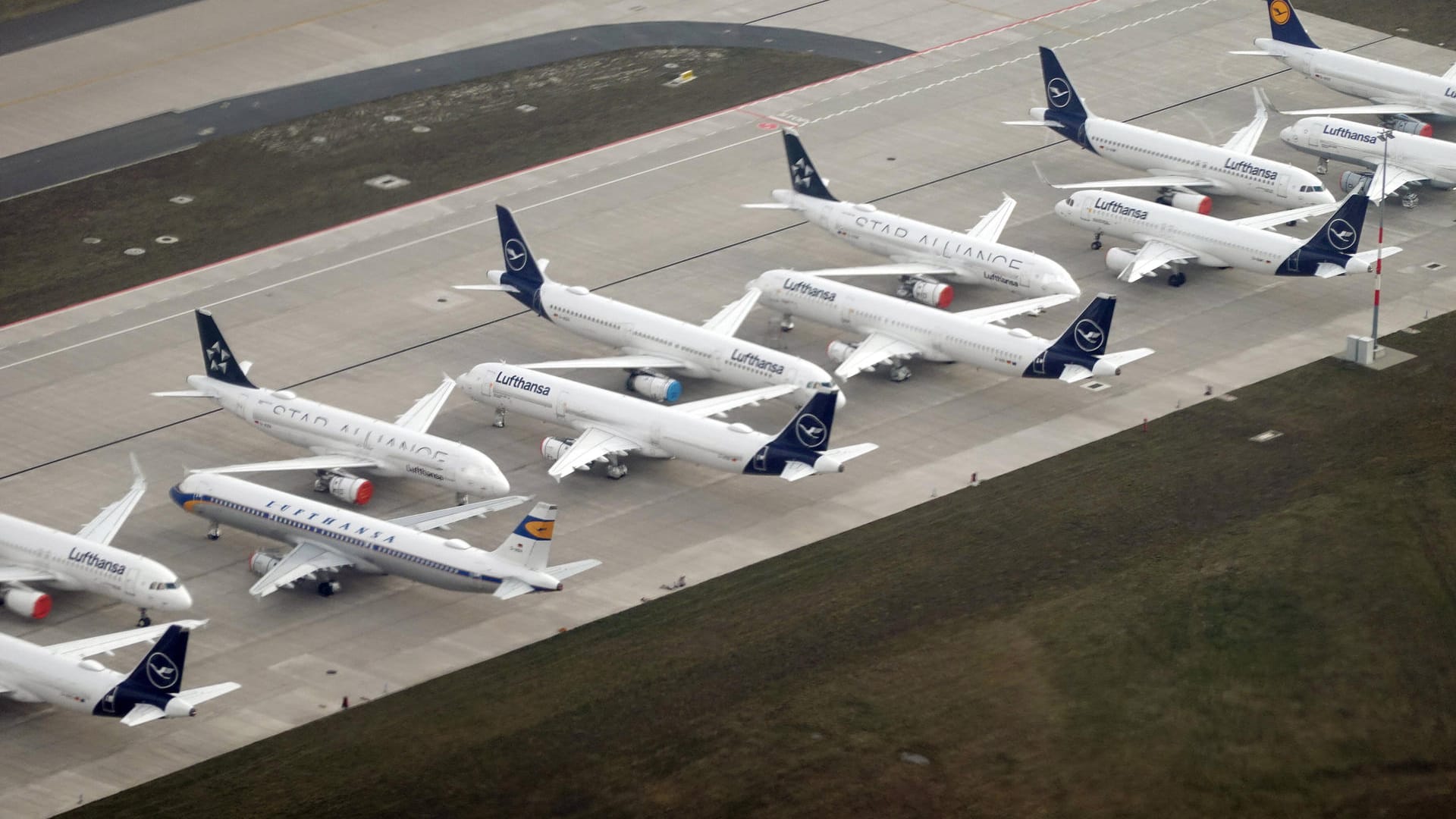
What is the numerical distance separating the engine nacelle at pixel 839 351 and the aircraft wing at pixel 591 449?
51.0 ft

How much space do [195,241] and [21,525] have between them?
42194 mm

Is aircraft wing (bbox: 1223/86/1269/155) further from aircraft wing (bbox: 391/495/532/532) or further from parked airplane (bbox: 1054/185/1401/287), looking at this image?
aircraft wing (bbox: 391/495/532/532)

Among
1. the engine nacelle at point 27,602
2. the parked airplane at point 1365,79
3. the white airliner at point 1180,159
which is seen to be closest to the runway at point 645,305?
the engine nacelle at point 27,602

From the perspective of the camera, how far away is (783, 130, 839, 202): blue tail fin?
129625mm

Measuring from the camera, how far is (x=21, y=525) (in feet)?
316

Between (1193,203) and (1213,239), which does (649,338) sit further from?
(1193,203)

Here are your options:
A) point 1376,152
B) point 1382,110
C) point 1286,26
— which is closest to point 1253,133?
point 1376,152

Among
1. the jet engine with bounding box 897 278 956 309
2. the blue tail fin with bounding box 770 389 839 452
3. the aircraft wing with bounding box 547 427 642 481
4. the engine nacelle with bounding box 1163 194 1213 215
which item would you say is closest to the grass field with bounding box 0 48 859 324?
the jet engine with bounding box 897 278 956 309

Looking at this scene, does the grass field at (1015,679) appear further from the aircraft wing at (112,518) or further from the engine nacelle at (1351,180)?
the engine nacelle at (1351,180)

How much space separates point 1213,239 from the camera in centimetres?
12400

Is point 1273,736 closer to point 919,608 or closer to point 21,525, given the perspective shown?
point 919,608

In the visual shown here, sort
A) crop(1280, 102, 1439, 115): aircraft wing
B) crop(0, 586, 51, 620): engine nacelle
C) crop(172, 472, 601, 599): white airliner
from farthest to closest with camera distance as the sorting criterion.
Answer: crop(1280, 102, 1439, 115): aircraft wing → crop(0, 586, 51, 620): engine nacelle → crop(172, 472, 601, 599): white airliner

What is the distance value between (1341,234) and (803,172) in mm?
31522

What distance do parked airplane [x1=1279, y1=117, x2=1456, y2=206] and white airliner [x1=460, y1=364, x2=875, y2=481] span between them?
1840 inches
